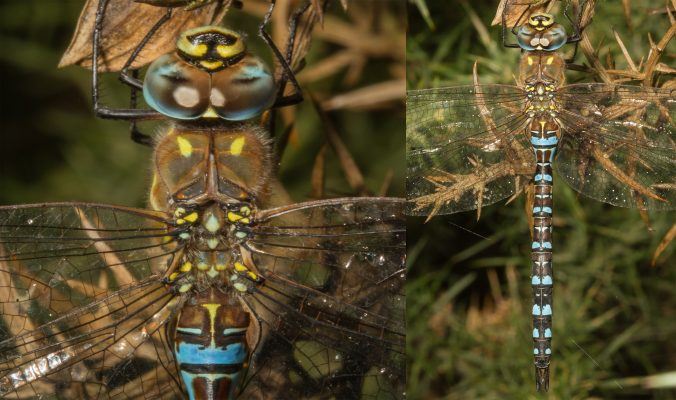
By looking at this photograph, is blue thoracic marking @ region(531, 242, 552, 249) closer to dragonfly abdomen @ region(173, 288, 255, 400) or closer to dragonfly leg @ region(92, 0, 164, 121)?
dragonfly abdomen @ region(173, 288, 255, 400)

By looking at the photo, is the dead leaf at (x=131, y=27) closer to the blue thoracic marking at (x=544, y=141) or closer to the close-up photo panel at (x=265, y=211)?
the close-up photo panel at (x=265, y=211)

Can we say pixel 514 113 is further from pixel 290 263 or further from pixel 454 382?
pixel 454 382

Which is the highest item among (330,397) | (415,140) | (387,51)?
(387,51)

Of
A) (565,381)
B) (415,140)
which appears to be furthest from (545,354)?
(415,140)

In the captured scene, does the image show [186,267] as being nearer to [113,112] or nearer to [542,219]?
[113,112]

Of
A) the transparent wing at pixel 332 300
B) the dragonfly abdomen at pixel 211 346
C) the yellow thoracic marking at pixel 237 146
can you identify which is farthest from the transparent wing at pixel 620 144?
the dragonfly abdomen at pixel 211 346

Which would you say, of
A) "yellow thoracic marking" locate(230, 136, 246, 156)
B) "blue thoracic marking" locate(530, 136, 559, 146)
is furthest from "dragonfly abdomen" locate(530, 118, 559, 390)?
"yellow thoracic marking" locate(230, 136, 246, 156)

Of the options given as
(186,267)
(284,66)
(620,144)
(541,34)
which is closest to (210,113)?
(284,66)
